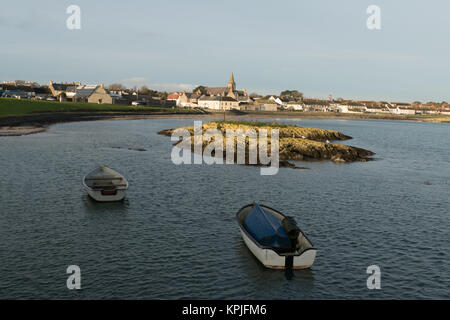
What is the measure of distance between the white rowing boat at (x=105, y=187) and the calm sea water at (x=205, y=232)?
2.67 feet

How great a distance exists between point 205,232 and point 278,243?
660 cm

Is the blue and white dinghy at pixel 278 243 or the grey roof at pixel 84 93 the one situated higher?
the grey roof at pixel 84 93

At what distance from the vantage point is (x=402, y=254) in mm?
25000

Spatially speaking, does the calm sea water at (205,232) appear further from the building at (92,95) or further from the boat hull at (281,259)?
the building at (92,95)

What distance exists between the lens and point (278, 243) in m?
22.3

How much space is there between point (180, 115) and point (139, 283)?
16956 centimetres

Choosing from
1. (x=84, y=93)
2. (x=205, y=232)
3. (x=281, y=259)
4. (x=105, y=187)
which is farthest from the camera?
(x=84, y=93)

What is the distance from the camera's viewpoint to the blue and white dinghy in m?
21.4

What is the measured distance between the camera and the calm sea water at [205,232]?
778 inches

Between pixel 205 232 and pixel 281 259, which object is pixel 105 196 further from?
pixel 281 259


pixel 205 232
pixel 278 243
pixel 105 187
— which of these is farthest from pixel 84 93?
pixel 278 243

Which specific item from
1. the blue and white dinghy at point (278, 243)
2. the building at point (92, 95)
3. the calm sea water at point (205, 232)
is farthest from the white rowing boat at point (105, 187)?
the building at point (92, 95)

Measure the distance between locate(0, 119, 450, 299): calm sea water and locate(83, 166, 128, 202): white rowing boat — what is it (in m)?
0.81
